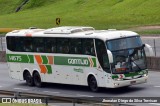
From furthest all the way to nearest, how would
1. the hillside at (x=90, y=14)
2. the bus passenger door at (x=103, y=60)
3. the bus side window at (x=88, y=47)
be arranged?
1. the hillside at (x=90, y=14)
2. the bus side window at (x=88, y=47)
3. the bus passenger door at (x=103, y=60)

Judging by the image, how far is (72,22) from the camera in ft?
271

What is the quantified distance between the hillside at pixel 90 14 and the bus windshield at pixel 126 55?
4351 cm

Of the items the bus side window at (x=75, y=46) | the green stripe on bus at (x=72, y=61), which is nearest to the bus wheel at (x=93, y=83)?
the green stripe on bus at (x=72, y=61)

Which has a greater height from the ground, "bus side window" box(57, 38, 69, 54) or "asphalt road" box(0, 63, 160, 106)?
"bus side window" box(57, 38, 69, 54)

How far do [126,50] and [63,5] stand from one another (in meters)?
82.3

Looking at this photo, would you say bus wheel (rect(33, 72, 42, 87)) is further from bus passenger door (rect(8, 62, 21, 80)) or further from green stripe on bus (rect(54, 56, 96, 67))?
green stripe on bus (rect(54, 56, 96, 67))

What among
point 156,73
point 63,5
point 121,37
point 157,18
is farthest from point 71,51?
point 63,5

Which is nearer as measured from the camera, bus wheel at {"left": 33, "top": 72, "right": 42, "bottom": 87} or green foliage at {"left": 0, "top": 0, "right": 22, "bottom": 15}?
bus wheel at {"left": 33, "top": 72, "right": 42, "bottom": 87}

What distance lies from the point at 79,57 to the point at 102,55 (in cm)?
171

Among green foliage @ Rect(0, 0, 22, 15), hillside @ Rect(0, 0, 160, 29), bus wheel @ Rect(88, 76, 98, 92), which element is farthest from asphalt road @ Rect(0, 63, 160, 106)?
green foliage @ Rect(0, 0, 22, 15)

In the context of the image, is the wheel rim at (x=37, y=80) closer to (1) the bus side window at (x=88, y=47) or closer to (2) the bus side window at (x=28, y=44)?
(2) the bus side window at (x=28, y=44)

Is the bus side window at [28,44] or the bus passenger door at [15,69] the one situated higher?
the bus side window at [28,44]

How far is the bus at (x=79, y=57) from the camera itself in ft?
81.6

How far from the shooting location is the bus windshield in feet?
81.2
